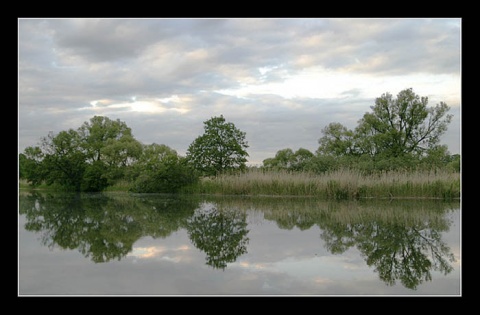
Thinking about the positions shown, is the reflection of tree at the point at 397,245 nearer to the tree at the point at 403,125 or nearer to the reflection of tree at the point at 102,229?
the reflection of tree at the point at 102,229

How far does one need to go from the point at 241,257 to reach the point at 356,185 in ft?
37.6

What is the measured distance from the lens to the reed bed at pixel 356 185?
15328mm

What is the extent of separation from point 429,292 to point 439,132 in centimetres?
3336

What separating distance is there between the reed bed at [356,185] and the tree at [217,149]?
603cm

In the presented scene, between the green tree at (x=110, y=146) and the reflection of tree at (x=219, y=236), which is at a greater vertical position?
the green tree at (x=110, y=146)

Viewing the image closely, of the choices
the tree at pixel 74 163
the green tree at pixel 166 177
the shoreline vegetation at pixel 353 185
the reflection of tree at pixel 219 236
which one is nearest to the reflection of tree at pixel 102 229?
the reflection of tree at pixel 219 236

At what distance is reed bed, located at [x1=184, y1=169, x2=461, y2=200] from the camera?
15328mm

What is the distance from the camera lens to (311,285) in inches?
157

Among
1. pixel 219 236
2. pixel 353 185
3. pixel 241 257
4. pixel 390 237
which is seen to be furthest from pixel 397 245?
pixel 353 185

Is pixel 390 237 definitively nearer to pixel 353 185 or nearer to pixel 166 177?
pixel 353 185

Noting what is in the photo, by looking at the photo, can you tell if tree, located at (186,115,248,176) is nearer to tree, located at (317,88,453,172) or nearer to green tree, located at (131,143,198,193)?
green tree, located at (131,143,198,193)

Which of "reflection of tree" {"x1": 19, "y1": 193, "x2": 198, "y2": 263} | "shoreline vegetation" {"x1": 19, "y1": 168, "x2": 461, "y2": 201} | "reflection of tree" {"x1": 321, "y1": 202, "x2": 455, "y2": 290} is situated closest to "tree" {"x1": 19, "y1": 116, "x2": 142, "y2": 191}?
"shoreline vegetation" {"x1": 19, "y1": 168, "x2": 461, "y2": 201}

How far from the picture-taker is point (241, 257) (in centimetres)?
512
